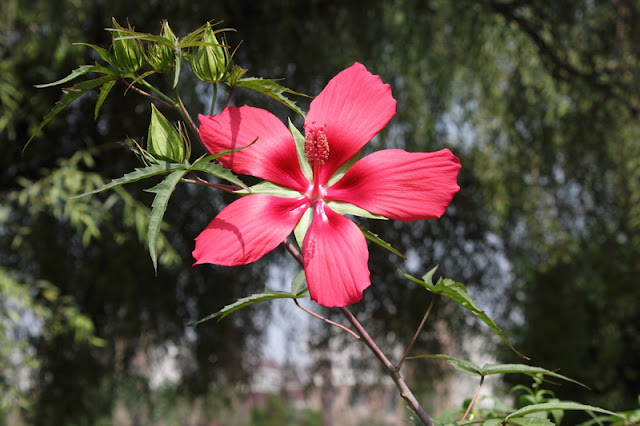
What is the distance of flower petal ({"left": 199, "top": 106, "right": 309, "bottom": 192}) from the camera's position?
32 centimetres

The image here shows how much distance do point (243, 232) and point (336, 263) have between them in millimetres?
47

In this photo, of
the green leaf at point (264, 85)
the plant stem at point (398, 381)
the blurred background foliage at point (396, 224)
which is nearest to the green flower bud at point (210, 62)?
the green leaf at point (264, 85)

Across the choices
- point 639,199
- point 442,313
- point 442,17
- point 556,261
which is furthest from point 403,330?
point 442,17

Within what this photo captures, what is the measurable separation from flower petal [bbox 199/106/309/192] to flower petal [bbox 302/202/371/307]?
0.05 meters

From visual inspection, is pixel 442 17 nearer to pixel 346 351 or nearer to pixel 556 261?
pixel 556 261

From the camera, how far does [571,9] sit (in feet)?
8.50

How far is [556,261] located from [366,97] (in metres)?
2.92

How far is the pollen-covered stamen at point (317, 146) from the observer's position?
339 millimetres

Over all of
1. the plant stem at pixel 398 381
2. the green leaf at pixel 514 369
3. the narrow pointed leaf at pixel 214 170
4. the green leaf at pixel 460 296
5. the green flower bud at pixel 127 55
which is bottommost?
the green leaf at pixel 514 369

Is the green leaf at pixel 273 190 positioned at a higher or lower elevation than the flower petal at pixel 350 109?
lower

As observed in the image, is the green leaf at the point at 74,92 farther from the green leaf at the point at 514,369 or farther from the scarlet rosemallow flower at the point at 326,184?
the green leaf at the point at 514,369

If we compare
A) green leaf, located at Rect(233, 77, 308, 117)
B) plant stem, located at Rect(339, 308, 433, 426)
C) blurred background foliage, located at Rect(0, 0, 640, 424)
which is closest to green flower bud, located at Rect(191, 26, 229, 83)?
green leaf, located at Rect(233, 77, 308, 117)

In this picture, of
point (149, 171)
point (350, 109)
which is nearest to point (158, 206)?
point (149, 171)

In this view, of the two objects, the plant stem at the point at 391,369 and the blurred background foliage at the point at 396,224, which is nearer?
the plant stem at the point at 391,369
